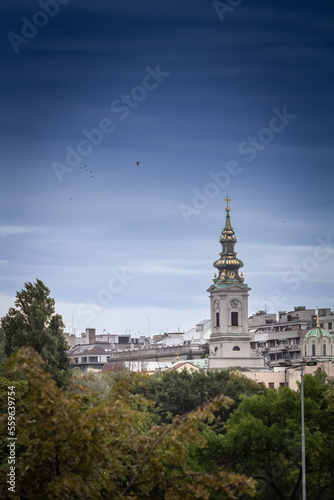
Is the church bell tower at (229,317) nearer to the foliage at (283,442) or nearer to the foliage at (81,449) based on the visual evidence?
the foliage at (283,442)

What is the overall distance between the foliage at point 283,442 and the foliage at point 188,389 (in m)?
44.0

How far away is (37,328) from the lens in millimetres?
77938

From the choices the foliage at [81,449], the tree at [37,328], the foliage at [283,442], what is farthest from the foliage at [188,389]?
the foliage at [81,449]

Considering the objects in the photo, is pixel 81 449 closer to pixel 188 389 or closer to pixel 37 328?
pixel 37 328

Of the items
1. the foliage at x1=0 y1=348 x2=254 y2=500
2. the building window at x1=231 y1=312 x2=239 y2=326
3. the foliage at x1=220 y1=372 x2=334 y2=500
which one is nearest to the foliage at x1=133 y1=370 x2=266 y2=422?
the foliage at x1=220 y1=372 x2=334 y2=500

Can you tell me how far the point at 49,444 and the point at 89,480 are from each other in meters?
1.72

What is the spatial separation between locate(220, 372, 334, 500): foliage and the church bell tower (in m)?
97.4

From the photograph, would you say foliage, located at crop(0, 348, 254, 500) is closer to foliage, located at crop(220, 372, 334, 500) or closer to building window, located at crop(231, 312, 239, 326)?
foliage, located at crop(220, 372, 334, 500)

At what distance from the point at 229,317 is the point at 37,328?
81464mm

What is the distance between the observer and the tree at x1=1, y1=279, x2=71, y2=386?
76.6 m

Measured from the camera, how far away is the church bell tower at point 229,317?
154m

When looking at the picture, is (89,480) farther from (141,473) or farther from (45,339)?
(45,339)

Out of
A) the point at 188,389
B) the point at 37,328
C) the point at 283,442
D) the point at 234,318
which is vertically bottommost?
the point at 283,442

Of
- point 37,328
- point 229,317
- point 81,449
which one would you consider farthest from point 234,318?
point 81,449
